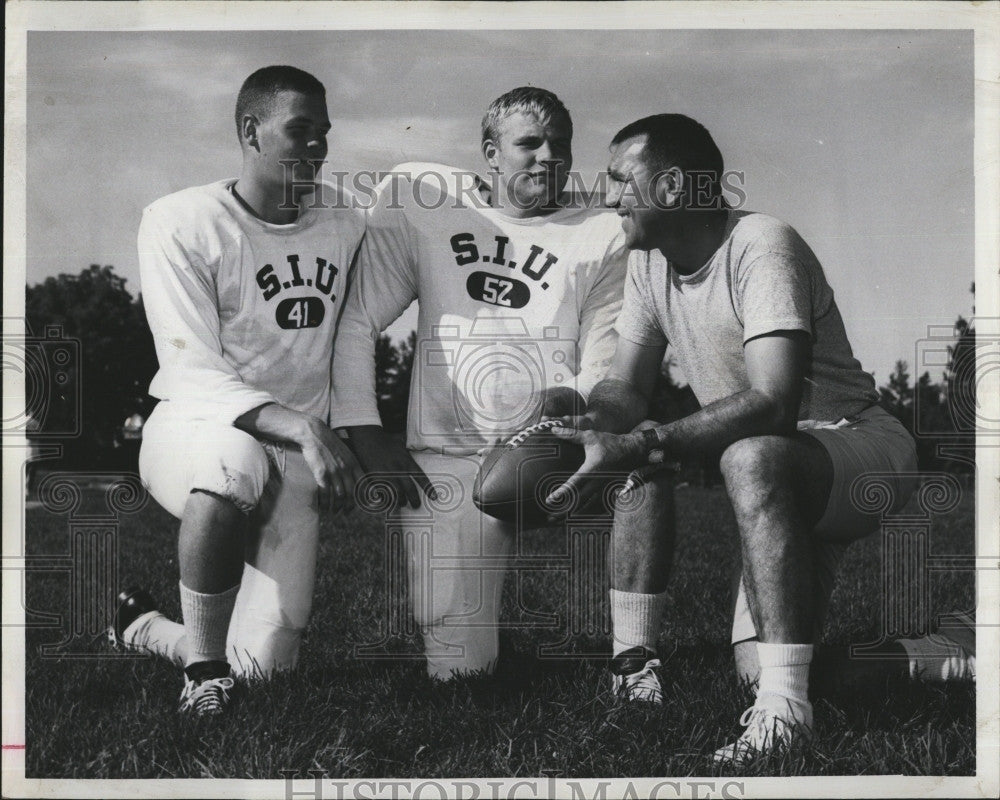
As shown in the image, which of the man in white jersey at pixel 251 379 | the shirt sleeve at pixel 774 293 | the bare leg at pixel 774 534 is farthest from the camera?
the man in white jersey at pixel 251 379

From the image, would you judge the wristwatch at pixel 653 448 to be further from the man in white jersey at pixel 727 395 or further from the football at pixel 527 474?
the football at pixel 527 474

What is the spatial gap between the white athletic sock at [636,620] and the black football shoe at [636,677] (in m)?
0.02

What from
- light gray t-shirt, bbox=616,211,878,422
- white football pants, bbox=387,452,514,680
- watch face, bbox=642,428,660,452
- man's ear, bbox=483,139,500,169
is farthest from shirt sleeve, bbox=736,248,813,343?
white football pants, bbox=387,452,514,680

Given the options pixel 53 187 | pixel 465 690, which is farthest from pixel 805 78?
pixel 53 187

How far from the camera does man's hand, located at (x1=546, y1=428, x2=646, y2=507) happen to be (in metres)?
3.13

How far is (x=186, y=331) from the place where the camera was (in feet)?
10.3

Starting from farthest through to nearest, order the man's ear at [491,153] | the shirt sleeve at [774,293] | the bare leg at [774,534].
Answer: the man's ear at [491,153]
the shirt sleeve at [774,293]
the bare leg at [774,534]

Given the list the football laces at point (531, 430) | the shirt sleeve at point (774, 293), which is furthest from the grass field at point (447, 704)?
the shirt sleeve at point (774, 293)

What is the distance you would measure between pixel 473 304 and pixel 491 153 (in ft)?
1.55

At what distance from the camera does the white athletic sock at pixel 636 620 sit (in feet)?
10.6

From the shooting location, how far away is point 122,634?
3.29 m

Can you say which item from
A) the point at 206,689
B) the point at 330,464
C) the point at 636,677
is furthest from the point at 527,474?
the point at 206,689

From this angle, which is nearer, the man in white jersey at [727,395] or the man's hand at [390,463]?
the man in white jersey at [727,395]

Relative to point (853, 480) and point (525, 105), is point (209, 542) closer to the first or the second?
point (525, 105)
